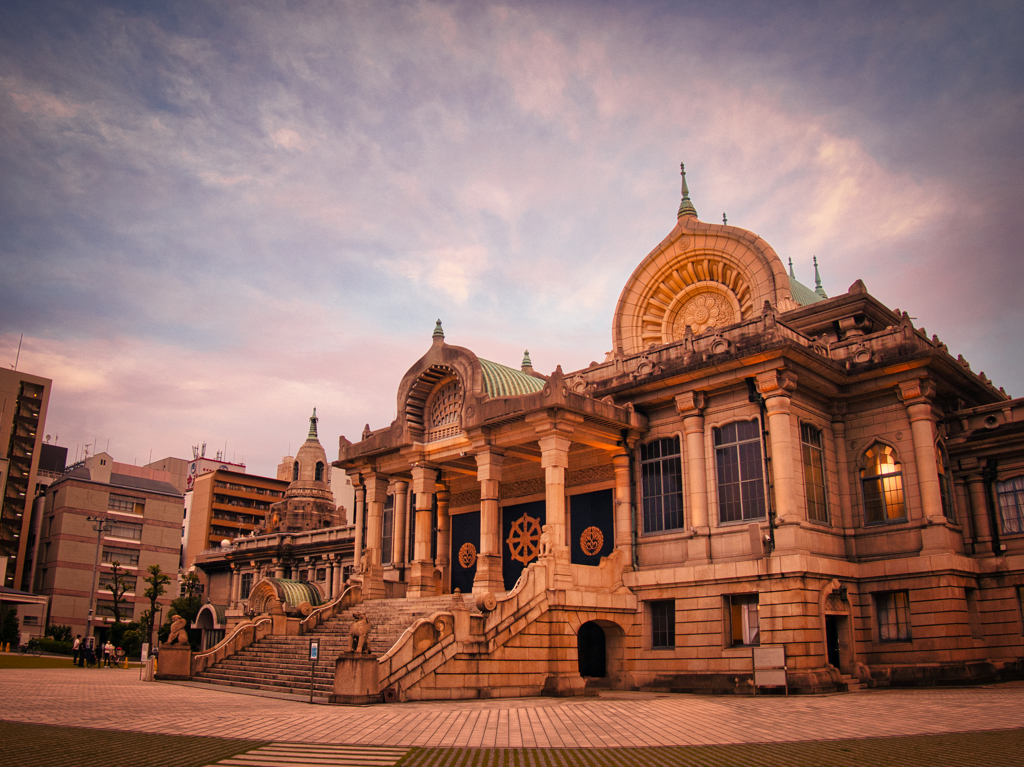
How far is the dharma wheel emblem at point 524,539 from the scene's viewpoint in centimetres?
3067

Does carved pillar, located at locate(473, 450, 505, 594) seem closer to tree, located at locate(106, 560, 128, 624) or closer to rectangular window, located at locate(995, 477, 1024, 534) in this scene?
rectangular window, located at locate(995, 477, 1024, 534)

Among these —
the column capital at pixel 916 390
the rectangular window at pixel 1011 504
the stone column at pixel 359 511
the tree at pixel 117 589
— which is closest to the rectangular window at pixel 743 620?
the column capital at pixel 916 390

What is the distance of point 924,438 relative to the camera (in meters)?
24.8

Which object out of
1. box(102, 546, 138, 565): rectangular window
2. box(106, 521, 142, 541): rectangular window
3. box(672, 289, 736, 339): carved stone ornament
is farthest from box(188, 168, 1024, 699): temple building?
box(106, 521, 142, 541): rectangular window

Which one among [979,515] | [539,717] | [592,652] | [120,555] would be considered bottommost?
[539,717]

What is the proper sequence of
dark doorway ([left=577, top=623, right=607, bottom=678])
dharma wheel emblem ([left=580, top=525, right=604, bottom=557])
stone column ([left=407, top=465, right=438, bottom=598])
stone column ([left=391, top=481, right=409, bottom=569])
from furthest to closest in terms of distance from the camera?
stone column ([left=391, top=481, right=409, bottom=569]), stone column ([left=407, top=465, right=438, bottom=598]), dharma wheel emblem ([left=580, top=525, right=604, bottom=557]), dark doorway ([left=577, top=623, right=607, bottom=678])

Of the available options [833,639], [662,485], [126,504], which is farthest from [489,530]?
[126,504]

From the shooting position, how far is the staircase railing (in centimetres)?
2767

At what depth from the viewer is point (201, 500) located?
345ft

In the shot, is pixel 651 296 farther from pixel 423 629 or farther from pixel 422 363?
pixel 423 629

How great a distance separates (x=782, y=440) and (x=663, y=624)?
7.01m

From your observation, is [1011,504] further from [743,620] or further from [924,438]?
[743,620]

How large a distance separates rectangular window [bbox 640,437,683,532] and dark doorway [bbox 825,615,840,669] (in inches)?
204

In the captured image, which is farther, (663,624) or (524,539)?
(524,539)
